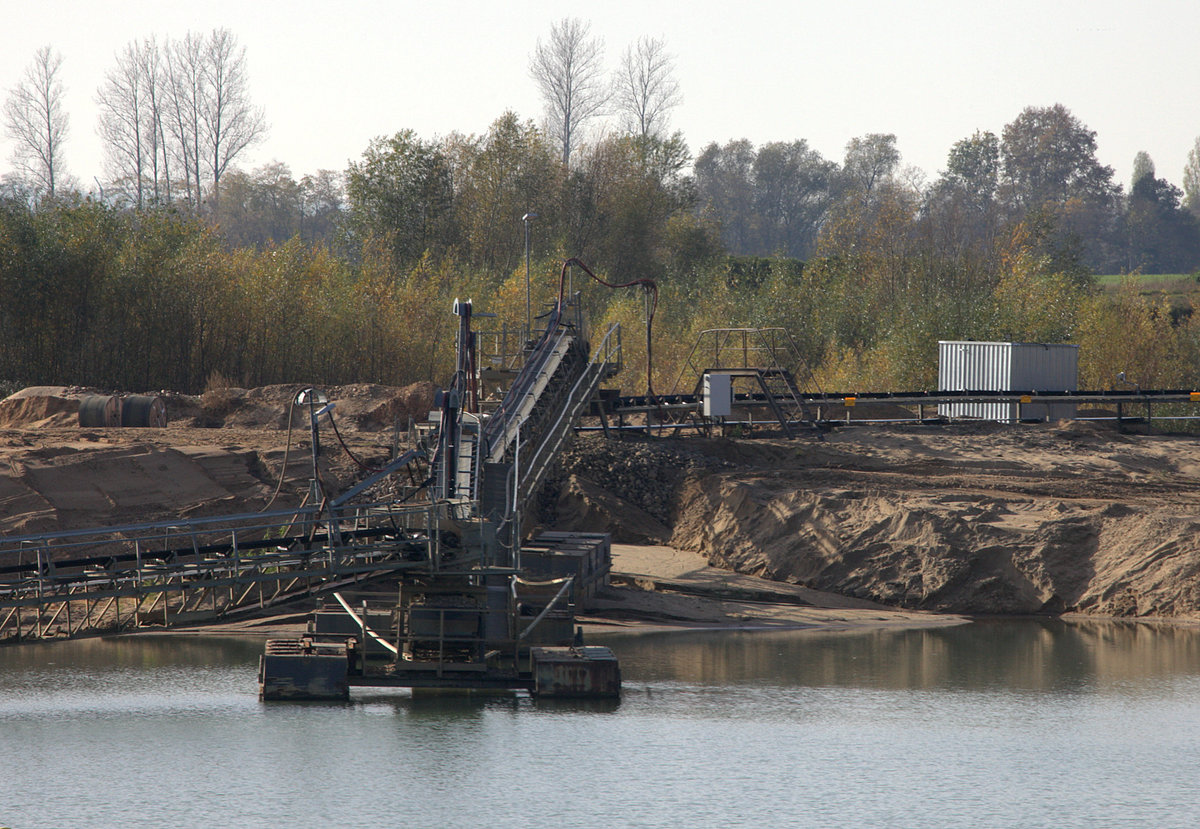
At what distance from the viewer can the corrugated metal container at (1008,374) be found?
131 ft

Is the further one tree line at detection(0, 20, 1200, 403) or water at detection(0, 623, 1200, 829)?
tree line at detection(0, 20, 1200, 403)

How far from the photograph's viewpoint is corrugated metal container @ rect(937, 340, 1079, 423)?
1576 inches

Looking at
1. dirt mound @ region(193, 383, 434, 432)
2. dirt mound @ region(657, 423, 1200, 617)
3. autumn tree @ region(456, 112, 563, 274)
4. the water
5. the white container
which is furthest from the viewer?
autumn tree @ region(456, 112, 563, 274)

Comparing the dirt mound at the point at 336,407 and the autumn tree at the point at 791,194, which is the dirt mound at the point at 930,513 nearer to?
the dirt mound at the point at 336,407

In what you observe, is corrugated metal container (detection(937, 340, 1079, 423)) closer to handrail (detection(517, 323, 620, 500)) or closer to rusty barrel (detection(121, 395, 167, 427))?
handrail (detection(517, 323, 620, 500))

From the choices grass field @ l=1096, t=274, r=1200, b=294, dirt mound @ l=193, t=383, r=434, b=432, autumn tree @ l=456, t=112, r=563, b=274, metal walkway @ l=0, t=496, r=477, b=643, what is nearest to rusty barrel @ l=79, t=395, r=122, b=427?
dirt mound @ l=193, t=383, r=434, b=432

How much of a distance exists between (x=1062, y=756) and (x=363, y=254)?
5222 centimetres

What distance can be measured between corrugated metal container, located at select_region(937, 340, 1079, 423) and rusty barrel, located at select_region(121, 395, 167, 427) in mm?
24270

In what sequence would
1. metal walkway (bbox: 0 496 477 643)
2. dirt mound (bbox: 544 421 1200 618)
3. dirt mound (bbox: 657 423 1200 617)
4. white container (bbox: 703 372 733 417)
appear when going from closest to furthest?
metal walkway (bbox: 0 496 477 643), dirt mound (bbox: 657 423 1200 617), dirt mound (bbox: 544 421 1200 618), white container (bbox: 703 372 733 417)

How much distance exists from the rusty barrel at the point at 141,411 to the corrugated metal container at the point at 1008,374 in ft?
79.6

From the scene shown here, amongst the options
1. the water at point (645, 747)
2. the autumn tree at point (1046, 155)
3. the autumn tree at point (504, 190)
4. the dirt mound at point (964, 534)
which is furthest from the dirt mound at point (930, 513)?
the autumn tree at point (1046, 155)

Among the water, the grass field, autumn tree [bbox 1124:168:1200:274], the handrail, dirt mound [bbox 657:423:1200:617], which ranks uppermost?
autumn tree [bbox 1124:168:1200:274]

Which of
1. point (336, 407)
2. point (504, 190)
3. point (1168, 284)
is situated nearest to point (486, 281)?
point (504, 190)

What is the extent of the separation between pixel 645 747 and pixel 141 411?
2205 centimetres
